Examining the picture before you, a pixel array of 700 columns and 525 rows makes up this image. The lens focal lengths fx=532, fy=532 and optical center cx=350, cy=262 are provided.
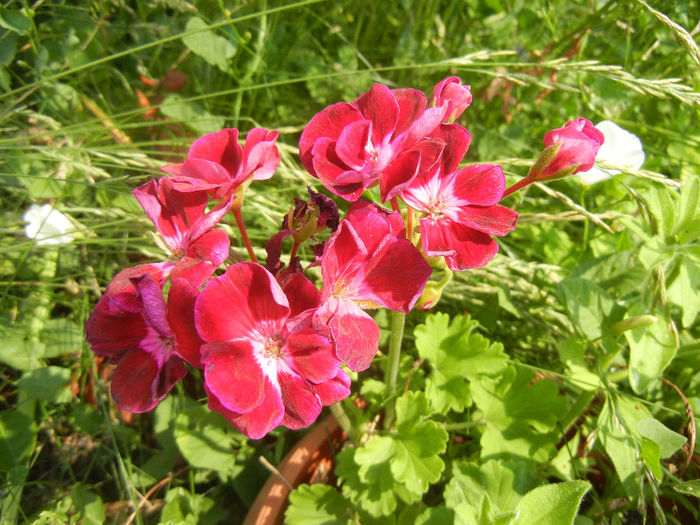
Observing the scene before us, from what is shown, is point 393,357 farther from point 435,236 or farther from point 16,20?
point 16,20

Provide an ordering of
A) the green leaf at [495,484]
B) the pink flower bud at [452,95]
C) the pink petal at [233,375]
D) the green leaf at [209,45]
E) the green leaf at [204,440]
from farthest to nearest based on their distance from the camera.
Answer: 1. the green leaf at [209,45]
2. the green leaf at [204,440]
3. the green leaf at [495,484]
4. the pink flower bud at [452,95]
5. the pink petal at [233,375]

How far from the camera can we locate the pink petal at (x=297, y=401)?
100 centimetres

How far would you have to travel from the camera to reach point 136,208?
201 centimetres

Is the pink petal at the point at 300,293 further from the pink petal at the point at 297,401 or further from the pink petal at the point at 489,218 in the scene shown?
the pink petal at the point at 489,218

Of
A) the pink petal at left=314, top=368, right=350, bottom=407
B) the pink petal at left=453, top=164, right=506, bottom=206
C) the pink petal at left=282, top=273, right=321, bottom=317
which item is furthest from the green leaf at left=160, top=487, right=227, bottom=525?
the pink petal at left=453, top=164, right=506, bottom=206

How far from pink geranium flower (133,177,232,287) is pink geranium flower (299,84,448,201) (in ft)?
0.74

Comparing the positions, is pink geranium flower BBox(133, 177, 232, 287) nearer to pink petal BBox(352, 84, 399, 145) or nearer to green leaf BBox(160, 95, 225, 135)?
pink petal BBox(352, 84, 399, 145)

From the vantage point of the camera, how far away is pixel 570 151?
1.09 metres

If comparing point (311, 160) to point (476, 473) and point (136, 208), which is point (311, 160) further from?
point (136, 208)

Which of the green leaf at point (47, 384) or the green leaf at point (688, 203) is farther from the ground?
the green leaf at point (688, 203)

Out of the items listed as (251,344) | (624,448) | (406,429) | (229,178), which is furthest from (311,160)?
(624,448)

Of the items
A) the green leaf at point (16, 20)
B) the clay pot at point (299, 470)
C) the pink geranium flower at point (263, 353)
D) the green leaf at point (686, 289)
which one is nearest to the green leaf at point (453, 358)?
the clay pot at point (299, 470)

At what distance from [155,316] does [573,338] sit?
1.21 meters

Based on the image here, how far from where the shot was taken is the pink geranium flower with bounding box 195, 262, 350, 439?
927 mm
